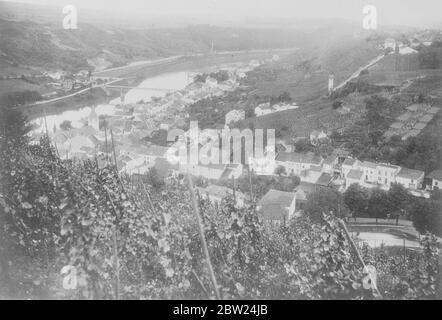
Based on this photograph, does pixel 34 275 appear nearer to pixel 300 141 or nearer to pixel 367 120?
pixel 300 141

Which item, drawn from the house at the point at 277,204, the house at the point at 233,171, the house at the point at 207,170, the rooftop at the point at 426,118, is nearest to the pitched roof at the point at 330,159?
the house at the point at 233,171

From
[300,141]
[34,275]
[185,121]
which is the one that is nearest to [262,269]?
[34,275]

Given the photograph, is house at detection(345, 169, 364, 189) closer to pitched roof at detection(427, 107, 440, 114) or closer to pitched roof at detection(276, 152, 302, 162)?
pitched roof at detection(276, 152, 302, 162)

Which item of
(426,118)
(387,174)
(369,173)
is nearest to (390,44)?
(426,118)

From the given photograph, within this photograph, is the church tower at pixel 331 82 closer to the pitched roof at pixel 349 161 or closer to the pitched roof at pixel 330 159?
the pitched roof at pixel 330 159

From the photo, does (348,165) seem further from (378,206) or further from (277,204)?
(277,204)

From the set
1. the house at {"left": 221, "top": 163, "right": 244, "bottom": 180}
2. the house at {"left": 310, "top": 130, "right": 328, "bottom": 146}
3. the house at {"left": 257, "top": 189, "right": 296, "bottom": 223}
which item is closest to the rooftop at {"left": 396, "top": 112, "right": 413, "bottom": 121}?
the house at {"left": 310, "top": 130, "right": 328, "bottom": 146}
